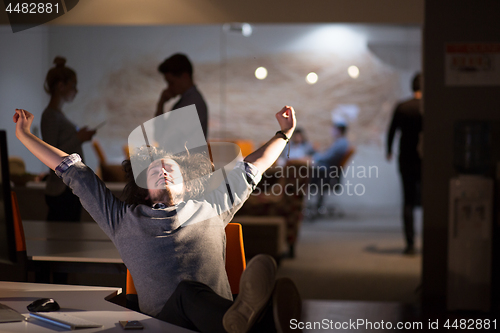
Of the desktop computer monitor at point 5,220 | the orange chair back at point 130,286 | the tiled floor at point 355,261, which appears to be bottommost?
the tiled floor at point 355,261

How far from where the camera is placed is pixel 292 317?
4.40ft

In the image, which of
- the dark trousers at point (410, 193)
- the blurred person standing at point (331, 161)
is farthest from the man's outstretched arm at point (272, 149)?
the dark trousers at point (410, 193)

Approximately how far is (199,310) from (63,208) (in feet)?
7.54

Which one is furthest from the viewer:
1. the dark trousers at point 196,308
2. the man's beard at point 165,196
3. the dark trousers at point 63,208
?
the dark trousers at point 63,208

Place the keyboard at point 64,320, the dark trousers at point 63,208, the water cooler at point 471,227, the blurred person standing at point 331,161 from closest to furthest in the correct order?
the keyboard at point 64,320 → the water cooler at point 471,227 → the blurred person standing at point 331,161 → the dark trousers at point 63,208

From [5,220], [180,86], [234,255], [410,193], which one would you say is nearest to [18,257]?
[5,220]

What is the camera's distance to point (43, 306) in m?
1.31

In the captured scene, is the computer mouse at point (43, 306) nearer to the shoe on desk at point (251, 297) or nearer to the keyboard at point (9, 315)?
the keyboard at point (9, 315)

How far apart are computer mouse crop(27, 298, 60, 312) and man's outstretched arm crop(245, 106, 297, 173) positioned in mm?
891

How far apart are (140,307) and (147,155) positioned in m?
0.61

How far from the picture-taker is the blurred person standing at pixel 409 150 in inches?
130

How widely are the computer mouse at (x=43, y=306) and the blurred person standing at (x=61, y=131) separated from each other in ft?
6.99

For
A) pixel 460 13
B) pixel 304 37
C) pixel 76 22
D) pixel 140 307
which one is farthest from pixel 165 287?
pixel 460 13

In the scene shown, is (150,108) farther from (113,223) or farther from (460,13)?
(460,13)
